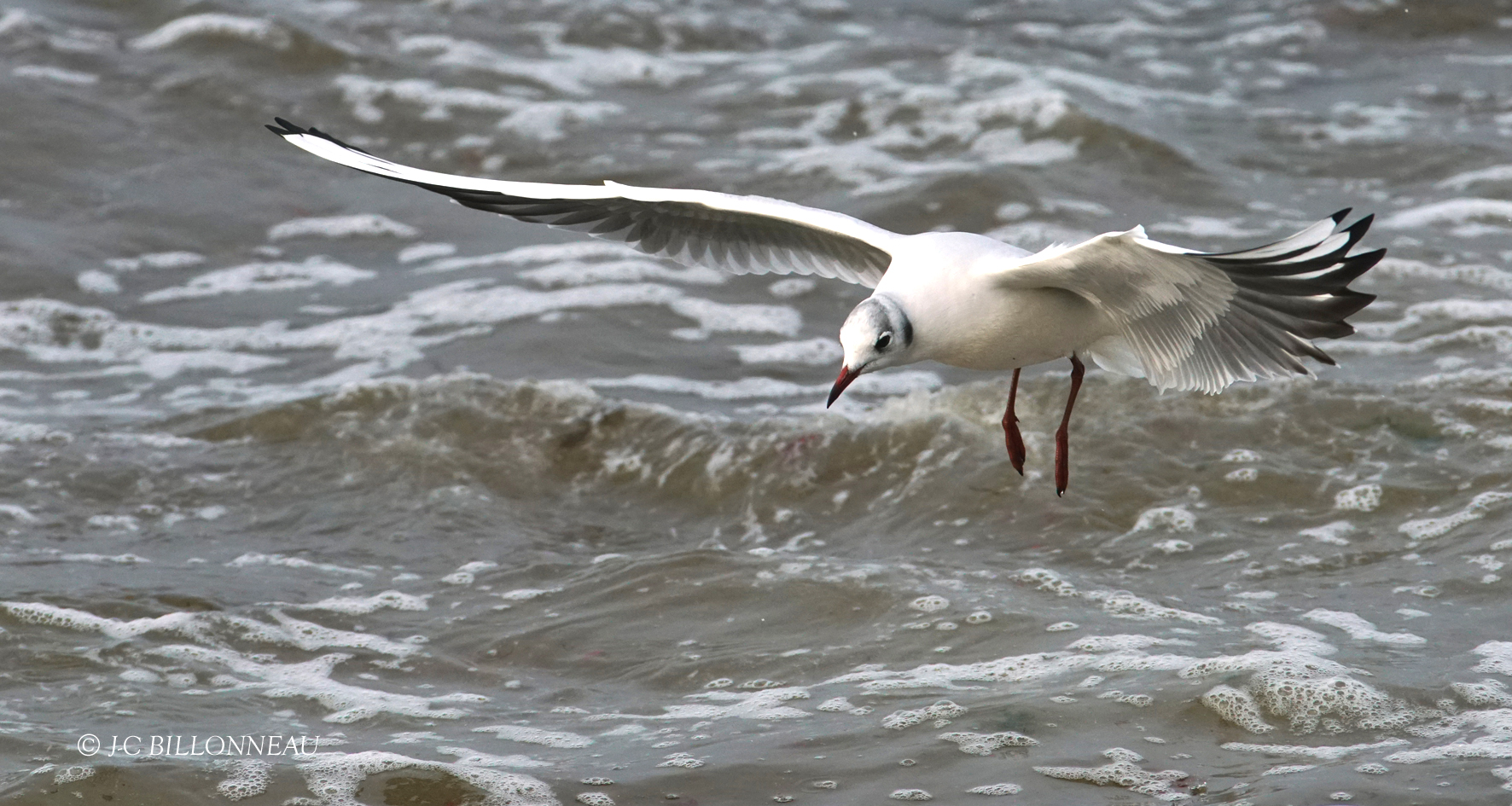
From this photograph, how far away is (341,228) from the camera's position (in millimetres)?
10352

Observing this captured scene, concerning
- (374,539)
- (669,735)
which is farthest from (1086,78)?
(669,735)

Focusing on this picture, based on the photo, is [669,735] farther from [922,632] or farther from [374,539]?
[374,539]

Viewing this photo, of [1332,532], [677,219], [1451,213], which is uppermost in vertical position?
[1451,213]

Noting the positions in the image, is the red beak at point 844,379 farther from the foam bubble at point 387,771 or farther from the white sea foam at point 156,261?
the white sea foam at point 156,261

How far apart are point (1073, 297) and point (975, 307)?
14.0 inches

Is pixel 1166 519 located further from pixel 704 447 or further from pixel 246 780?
pixel 246 780

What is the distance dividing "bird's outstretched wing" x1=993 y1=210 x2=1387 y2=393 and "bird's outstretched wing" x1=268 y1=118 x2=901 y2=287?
3.23 ft

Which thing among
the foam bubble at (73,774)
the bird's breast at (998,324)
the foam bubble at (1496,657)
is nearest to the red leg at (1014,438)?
the bird's breast at (998,324)

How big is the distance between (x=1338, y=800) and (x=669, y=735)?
194 centimetres

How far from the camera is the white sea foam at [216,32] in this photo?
501 inches

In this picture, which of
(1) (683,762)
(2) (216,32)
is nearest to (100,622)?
(1) (683,762)

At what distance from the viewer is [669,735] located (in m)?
5.09

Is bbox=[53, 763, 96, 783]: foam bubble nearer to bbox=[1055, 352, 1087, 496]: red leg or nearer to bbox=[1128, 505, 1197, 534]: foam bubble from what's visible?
bbox=[1055, 352, 1087, 496]: red leg

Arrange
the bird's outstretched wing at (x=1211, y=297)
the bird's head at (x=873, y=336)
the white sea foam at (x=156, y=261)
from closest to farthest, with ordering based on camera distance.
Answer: the bird's outstretched wing at (x=1211, y=297), the bird's head at (x=873, y=336), the white sea foam at (x=156, y=261)
